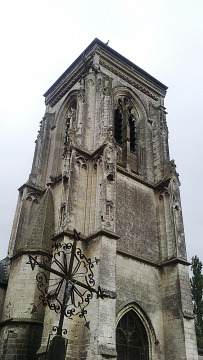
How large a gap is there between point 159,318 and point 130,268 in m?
2.14

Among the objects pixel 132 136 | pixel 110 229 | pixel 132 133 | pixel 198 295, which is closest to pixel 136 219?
pixel 110 229

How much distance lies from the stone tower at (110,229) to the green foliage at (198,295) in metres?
10.7

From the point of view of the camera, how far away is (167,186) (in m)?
15.4

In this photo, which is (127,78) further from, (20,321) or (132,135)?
(20,321)

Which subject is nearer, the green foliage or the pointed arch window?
the pointed arch window

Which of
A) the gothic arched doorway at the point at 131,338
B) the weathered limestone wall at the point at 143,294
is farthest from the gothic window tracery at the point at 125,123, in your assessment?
the gothic arched doorway at the point at 131,338

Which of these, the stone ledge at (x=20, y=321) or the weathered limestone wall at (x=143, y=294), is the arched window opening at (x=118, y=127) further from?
the stone ledge at (x=20, y=321)

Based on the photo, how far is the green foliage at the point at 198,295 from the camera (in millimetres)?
21688

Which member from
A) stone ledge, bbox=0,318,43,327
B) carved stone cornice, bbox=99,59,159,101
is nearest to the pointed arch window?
carved stone cornice, bbox=99,59,159,101

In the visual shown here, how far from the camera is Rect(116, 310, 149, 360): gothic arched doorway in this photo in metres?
11.4

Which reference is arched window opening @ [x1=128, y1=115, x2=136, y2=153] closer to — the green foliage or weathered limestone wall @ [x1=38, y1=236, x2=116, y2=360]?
weathered limestone wall @ [x1=38, y1=236, x2=116, y2=360]

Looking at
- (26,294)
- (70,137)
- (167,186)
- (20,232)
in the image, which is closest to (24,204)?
(20,232)

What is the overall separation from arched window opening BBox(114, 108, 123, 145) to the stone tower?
2.2 inches

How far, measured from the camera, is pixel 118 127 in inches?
687
